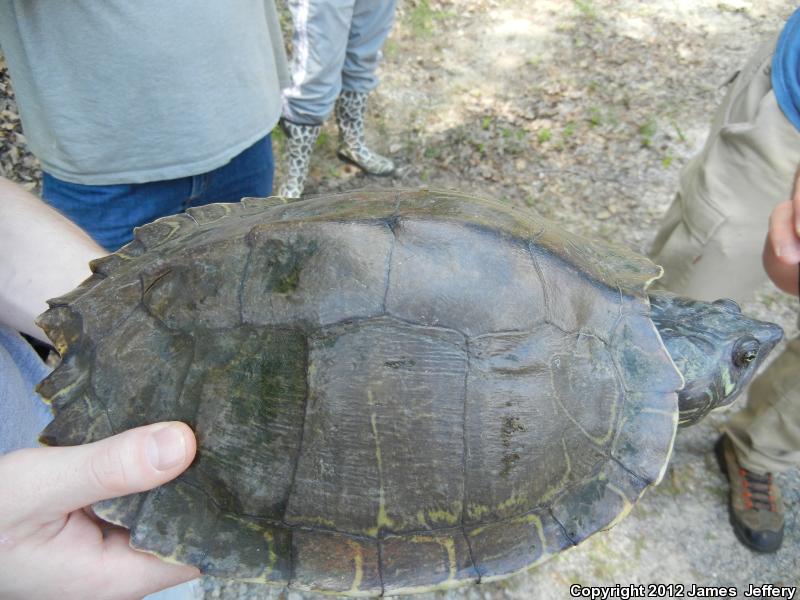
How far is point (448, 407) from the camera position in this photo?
142cm

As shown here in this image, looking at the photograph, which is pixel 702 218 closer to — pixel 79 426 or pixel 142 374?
pixel 142 374

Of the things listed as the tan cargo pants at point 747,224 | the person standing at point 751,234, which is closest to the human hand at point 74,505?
the person standing at point 751,234

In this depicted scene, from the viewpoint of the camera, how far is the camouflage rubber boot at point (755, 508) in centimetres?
259

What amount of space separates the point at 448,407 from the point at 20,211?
1.45 meters

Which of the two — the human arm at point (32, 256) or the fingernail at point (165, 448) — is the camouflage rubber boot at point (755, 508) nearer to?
the fingernail at point (165, 448)

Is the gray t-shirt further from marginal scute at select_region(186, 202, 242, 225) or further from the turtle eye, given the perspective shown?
the turtle eye

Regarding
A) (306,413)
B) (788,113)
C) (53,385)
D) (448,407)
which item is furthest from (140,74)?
(788,113)

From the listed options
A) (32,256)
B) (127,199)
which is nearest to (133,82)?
(127,199)

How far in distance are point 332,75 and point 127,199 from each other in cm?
171

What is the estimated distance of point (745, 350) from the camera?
1.73 metres

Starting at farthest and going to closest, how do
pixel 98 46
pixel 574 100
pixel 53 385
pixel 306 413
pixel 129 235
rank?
pixel 574 100 < pixel 129 235 < pixel 98 46 < pixel 53 385 < pixel 306 413

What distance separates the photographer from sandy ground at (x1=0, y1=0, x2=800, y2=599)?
255cm

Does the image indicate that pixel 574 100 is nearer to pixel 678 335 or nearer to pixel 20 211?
pixel 678 335

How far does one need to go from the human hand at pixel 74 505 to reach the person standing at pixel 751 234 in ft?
7.37
